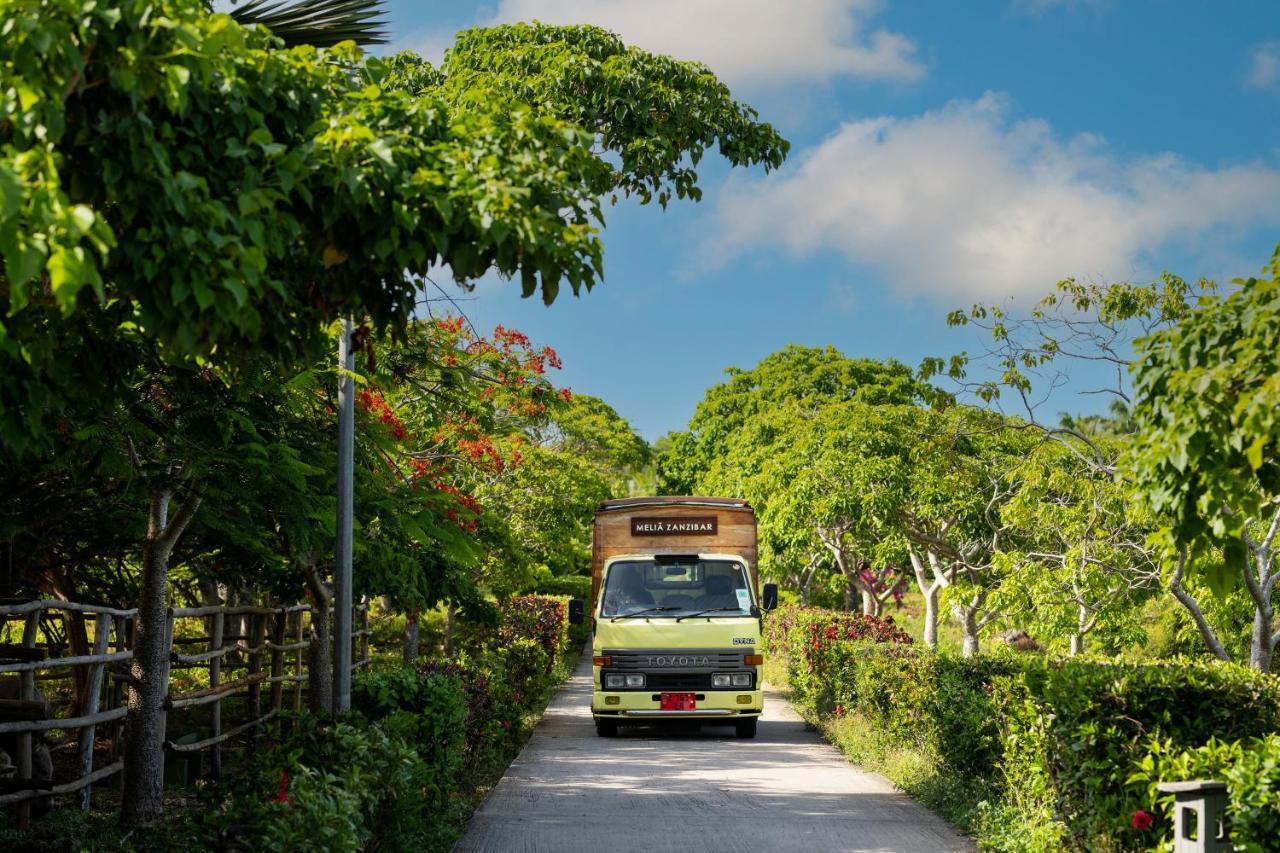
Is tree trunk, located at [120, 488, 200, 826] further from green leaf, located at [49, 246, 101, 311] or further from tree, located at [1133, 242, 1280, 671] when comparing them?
tree, located at [1133, 242, 1280, 671]

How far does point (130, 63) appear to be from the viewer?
15.0ft

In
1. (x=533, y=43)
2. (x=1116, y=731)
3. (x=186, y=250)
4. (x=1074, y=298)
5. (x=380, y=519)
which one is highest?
(x=533, y=43)

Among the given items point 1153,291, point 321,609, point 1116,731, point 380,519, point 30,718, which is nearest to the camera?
point 1116,731

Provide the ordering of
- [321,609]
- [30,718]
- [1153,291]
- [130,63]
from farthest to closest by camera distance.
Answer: [1153,291]
[321,609]
[30,718]
[130,63]

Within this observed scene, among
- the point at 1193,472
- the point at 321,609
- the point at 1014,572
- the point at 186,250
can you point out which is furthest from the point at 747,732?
the point at 186,250

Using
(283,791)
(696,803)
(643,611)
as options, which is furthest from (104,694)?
(283,791)

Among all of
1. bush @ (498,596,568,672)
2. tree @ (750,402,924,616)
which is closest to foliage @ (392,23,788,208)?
bush @ (498,596,568,672)

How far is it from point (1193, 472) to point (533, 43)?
8.27 metres

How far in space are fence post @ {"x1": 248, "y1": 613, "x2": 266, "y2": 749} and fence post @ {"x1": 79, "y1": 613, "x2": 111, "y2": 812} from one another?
3807mm

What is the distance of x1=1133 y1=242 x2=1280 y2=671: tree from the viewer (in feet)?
17.8

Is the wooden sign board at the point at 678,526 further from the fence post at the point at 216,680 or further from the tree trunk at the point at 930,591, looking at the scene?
the tree trunk at the point at 930,591

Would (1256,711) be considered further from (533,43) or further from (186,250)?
(533,43)

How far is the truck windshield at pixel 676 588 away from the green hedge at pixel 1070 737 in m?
5.52

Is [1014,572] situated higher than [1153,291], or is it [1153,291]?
→ [1153,291]
